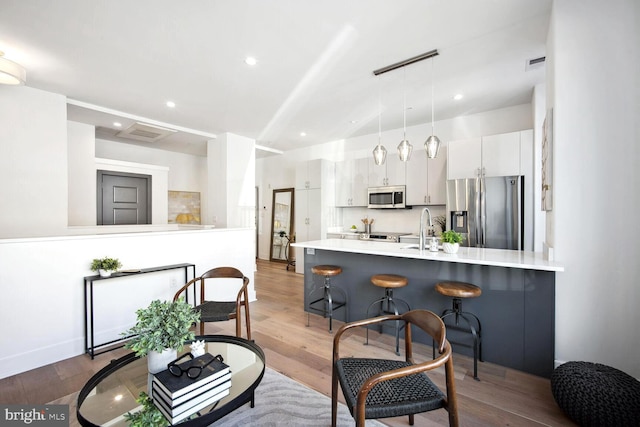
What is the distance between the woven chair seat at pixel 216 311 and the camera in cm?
232

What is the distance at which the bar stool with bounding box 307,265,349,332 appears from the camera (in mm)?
3031

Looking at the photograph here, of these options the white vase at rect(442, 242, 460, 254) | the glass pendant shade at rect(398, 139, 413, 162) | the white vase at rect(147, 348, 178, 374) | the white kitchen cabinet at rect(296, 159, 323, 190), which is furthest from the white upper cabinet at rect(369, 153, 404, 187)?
the white vase at rect(147, 348, 178, 374)

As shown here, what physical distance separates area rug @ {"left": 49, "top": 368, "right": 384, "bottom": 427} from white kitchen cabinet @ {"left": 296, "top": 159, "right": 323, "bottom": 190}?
4055 millimetres

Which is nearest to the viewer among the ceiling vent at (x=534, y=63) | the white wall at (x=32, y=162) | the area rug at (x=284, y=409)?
the area rug at (x=284, y=409)

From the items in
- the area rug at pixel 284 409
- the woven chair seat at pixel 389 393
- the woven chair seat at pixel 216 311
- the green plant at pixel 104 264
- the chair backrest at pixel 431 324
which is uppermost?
the green plant at pixel 104 264

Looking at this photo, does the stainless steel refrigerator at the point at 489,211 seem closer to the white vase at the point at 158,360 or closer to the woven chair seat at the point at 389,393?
the woven chair seat at the point at 389,393

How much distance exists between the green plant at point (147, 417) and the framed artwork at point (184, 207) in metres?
5.77

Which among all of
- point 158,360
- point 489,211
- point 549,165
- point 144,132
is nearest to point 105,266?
point 158,360

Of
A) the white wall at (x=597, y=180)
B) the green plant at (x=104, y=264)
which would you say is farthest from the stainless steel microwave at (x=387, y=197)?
the green plant at (x=104, y=264)

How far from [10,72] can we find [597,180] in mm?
4708

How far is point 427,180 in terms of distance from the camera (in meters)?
4.61

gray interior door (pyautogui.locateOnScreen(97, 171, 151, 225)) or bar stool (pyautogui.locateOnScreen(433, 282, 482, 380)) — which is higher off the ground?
gray interior door (pyautogui.locateOnScreen(97, 171, 151, 225))

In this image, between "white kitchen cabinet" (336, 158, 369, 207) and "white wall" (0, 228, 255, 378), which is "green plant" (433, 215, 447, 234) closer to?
"white kitchen cabinet" (336, 158, 369, 207)

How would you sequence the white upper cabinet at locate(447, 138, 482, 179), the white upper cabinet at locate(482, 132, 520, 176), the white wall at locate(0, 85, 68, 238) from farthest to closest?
the white upper cabinet at locate(447, 138, 482, 179), the white upper cabinet at locate(482, 132, 520, 176), the white wall at locate(0, 85, 68, 238)
